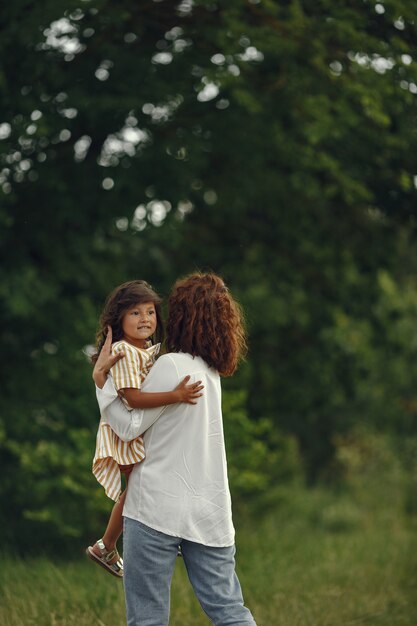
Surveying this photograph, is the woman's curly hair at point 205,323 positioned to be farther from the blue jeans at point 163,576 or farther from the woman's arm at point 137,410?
the blue jeans at point 163,576

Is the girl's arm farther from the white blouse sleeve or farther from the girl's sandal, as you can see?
the girl's sandal

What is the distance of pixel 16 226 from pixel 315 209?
3.14 m

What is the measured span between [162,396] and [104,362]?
0.25m

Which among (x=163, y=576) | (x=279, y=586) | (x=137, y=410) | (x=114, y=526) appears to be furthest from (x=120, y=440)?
(x=279, y=586)

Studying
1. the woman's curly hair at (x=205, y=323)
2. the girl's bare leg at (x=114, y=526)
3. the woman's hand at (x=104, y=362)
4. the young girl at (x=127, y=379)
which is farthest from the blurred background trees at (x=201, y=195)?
the girl's bare leg at (x=114, y=526)

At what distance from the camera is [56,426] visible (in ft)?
29.5

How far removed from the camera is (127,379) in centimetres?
357

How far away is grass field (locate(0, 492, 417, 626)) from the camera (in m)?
5.68

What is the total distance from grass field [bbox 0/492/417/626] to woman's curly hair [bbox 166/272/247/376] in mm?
2053

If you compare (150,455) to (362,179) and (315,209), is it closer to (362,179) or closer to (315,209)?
(362,179)

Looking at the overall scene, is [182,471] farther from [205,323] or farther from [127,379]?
[205,323]

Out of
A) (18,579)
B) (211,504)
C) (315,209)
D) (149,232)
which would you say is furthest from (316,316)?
(211,504)

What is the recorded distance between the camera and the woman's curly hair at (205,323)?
370 cm

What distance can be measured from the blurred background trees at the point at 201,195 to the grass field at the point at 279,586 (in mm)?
878
